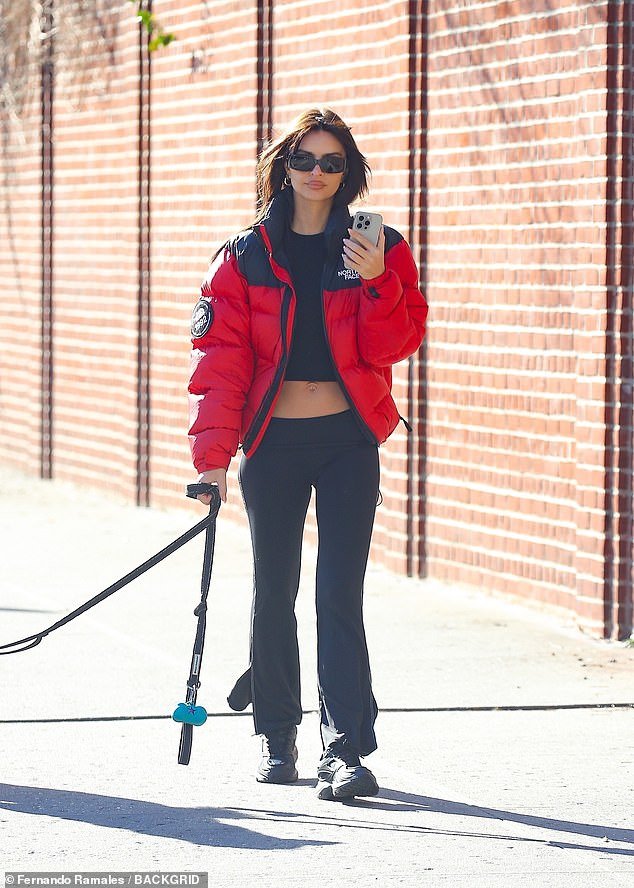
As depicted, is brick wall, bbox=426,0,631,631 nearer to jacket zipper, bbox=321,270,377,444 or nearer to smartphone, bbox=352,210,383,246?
jacket zipper, bbox=321,270,377,444

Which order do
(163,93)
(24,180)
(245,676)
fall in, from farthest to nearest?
(24,180)
(163,93)
(245,676)

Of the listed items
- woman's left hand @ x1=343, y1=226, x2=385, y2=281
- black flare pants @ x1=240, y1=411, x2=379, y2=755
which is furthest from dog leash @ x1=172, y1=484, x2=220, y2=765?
woman's left hand @ x1=343, y1=226, x2=385, y2=281

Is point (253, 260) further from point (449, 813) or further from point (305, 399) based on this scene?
point (449, 813)

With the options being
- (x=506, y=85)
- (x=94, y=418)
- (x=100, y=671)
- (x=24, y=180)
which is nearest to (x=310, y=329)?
(x=100, y=671)

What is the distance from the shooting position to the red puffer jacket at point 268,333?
594 centimetres

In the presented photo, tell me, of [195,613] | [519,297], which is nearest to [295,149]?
[195,613]

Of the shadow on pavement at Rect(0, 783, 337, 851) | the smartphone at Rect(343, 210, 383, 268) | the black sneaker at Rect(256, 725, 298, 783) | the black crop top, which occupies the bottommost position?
the shadow on pavement at Rect(0, 783, 337, 851)

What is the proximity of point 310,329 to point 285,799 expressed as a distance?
1493 millimetres

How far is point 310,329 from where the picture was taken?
236 inches

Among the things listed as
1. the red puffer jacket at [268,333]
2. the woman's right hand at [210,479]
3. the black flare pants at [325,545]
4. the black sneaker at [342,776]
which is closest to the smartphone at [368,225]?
the red puffer jacket at [268,333]

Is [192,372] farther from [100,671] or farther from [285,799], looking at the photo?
[100,671]

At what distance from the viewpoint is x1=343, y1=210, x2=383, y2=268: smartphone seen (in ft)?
19.1

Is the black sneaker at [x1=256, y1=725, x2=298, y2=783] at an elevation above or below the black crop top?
below

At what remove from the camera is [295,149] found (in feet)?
19.8
